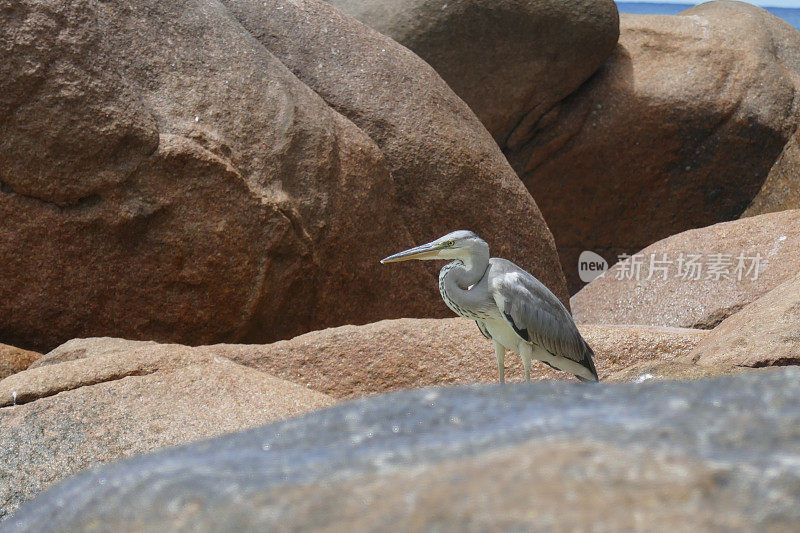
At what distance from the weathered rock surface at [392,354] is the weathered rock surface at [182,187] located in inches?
26.9

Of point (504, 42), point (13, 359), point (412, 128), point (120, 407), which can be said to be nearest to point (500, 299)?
point (120, 407)

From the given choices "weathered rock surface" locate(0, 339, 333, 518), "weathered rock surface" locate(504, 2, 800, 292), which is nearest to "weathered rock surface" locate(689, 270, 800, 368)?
"weathered rock surface" locate(0, 339, 333, 518)

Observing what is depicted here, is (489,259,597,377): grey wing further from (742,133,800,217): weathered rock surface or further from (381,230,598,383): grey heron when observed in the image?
(742,133,800,217): weathered rock surface

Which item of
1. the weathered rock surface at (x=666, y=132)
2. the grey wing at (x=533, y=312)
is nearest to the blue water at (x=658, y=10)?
the weathered rock surface at (x=666, y=132)

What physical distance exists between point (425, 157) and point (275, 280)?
57.7 inches

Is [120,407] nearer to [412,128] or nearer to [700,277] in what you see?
[412,128]

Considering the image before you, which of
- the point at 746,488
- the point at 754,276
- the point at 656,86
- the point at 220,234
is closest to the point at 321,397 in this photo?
the point at 220,234

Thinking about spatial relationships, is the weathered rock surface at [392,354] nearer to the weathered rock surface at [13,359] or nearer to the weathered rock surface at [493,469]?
the weathered rock surface at [13,359]

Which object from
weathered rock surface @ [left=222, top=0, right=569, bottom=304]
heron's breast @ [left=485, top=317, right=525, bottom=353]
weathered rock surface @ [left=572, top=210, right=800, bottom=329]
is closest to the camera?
heron's breast @ [left=485, top=317, right=525, bottom=353]

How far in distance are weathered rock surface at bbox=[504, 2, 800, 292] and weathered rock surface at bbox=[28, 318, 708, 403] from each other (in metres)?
4.99

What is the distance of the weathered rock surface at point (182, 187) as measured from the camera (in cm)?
503

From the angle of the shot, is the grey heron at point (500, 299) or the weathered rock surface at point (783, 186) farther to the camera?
the weathered rock surface at point (783, 186)

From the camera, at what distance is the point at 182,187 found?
522cm

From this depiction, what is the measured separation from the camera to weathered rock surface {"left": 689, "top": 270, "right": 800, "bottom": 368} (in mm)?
3768
